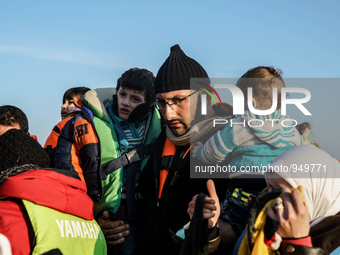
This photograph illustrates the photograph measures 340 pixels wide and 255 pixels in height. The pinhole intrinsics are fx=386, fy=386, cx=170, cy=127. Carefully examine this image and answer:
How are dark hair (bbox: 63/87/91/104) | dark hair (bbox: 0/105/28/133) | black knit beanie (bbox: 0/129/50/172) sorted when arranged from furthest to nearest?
1. dark hair (bbox: 63/87/91/104)
2. dark hair (bbox: 0/105/28/133)
3. black knit beanie (bbox: 0/129/50/172)

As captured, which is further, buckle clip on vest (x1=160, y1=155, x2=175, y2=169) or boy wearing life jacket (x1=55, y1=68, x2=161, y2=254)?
boy wearing life jacket (x1=55, y1=68, x2=161, y2=254)

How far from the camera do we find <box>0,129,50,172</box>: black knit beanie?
2451mm

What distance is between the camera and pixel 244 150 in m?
2.88

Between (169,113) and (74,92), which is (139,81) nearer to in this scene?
(169,113)

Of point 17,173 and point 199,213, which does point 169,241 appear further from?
point 17,173

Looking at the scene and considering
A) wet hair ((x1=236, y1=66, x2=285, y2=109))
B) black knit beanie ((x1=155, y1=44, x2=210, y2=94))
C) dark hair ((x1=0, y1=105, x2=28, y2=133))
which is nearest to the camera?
wet hair ((x1=236, y1=66, x2=285, y2=109))

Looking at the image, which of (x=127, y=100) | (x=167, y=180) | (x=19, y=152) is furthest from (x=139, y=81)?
(x=19, y=152)

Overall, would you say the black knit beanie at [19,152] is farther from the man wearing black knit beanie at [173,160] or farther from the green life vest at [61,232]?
the man wearing black knit beanie at [173,160]

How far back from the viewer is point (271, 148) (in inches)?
113

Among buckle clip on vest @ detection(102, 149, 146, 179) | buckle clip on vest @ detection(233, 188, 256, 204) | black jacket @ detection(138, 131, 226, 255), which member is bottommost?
black jacket @ detection(138, 131, 226, 255)

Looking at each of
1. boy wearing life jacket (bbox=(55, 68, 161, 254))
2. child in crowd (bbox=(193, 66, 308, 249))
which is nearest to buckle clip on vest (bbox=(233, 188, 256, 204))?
child in crowd (bbox=(193, 66, 308, 249))

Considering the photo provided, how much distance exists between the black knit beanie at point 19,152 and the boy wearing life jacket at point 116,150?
915 mm

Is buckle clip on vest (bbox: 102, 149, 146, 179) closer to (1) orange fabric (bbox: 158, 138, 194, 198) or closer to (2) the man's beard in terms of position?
(1) orange fabric (bbox: 158, 138, 194, 198)

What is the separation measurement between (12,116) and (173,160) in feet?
6.08
